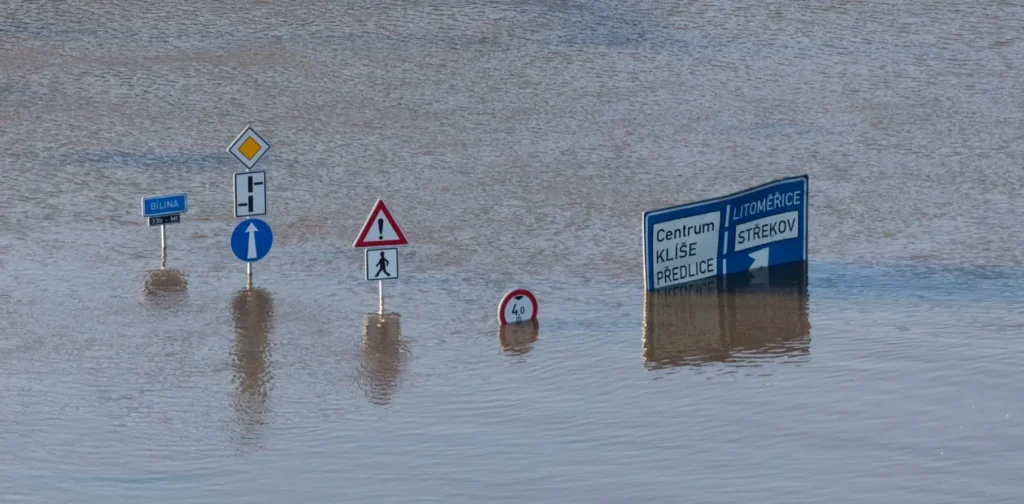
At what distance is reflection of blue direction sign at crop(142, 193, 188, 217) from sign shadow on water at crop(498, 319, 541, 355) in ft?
12.7

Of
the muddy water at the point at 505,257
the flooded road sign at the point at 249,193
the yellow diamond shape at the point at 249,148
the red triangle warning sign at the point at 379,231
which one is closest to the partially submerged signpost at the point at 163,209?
the muddy water at the point at 505,257

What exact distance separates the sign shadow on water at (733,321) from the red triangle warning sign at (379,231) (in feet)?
8.15

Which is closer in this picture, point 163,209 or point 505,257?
point 163,209

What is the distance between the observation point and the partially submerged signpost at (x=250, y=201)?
48.4 feet

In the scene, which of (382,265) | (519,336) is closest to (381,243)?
(382,265)

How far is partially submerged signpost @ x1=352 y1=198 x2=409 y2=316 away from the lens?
1407 centimetres

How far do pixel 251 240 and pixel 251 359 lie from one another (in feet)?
6.31

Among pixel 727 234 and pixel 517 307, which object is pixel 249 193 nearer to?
pixel 517 307

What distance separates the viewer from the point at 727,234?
15.5m

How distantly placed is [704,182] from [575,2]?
31.0 feet

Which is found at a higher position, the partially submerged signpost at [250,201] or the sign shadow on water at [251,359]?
the partially submerged signpost at [250,201]

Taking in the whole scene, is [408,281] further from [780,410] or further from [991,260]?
[991,260]

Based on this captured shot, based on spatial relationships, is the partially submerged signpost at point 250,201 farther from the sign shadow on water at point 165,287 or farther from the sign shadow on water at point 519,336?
the sign shadow on water at point 519,336

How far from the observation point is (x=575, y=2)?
27703 millimetres
